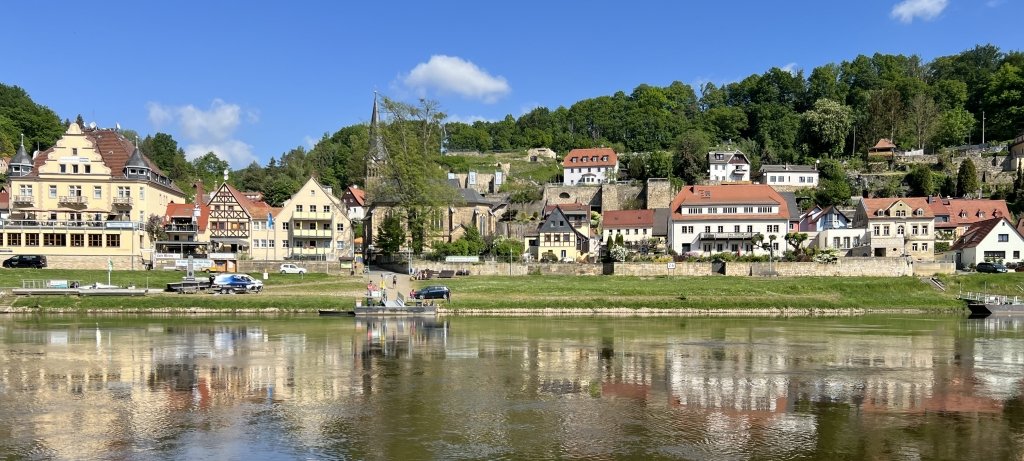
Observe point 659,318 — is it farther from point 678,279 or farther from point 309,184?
point 309,184

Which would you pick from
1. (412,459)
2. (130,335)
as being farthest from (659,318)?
(412,459)

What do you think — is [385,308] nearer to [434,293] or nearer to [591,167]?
[434,293]

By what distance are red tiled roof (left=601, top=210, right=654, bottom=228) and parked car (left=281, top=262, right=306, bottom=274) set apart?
37636 mm

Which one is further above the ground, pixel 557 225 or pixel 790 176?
pixel 790 176

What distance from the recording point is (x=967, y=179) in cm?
9112

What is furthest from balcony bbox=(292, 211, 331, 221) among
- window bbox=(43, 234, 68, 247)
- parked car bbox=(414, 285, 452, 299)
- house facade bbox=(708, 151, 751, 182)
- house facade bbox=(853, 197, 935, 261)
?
house facade bbox=(708, 151, 751, 182)

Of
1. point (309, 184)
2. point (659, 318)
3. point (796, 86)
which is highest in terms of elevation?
point (796, 86)

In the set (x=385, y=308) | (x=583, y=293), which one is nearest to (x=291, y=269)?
(x=385, y=308)

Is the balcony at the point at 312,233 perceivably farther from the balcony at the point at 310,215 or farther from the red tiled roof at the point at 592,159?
the red tiled roof at the point at 592,159

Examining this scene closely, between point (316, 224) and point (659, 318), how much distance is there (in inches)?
1434

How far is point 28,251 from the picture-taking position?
197 feet

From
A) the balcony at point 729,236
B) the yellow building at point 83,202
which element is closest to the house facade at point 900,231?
the balcony at point 729,236

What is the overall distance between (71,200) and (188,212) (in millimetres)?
9955

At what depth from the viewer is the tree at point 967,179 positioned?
91188 mm
